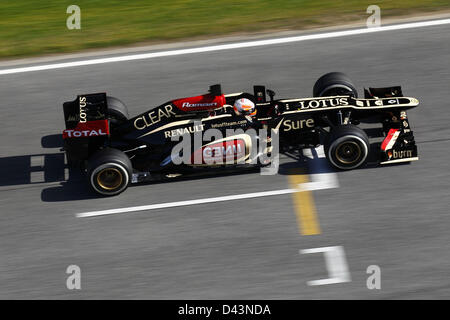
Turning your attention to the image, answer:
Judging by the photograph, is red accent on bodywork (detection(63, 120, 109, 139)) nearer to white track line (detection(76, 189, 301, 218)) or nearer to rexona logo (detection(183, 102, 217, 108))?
white track line (detection(76, 189, 301, 218))

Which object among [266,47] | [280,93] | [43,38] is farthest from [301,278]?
[43,38]

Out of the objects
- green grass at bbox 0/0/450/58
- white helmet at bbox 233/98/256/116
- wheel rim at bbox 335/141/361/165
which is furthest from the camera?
green grass at bbox 0/0/450/58

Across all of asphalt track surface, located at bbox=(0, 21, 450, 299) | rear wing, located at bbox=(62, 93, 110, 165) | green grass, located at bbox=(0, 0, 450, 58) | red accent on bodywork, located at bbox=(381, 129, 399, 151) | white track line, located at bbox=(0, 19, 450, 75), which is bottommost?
asphalt track surface, located at bbox=(0, 21, 450, 299)

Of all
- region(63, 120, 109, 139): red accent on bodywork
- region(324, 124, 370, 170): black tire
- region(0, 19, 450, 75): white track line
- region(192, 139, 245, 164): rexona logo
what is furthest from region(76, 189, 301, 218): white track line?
region(0, 19, 450, 75): white track line

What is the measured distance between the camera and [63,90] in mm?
13953

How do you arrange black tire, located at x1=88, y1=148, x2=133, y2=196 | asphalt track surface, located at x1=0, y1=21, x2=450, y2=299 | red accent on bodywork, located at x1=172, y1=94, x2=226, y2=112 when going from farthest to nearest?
red accent on bodywork, located at x1=172, y1=94, x2=226, y2=112
black tire, located at x1=88, y1=148, x2=133, y2=196
asphalt track surface, located at x1=0, y1=21, x2=450, y2=299

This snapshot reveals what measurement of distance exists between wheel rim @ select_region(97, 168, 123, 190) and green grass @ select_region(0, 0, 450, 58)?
597 cm

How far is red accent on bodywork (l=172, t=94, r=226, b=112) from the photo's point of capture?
1083 centimetres

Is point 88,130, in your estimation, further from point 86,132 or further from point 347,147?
point 347,147

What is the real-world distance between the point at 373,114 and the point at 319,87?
3.84 ft

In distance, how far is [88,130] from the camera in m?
10.3

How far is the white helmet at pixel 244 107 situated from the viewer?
10.5 metres

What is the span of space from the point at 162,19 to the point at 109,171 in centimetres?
714

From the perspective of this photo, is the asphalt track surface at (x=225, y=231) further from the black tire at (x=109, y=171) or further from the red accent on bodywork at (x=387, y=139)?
the red accent on bodywork at (x=387, y=139)
